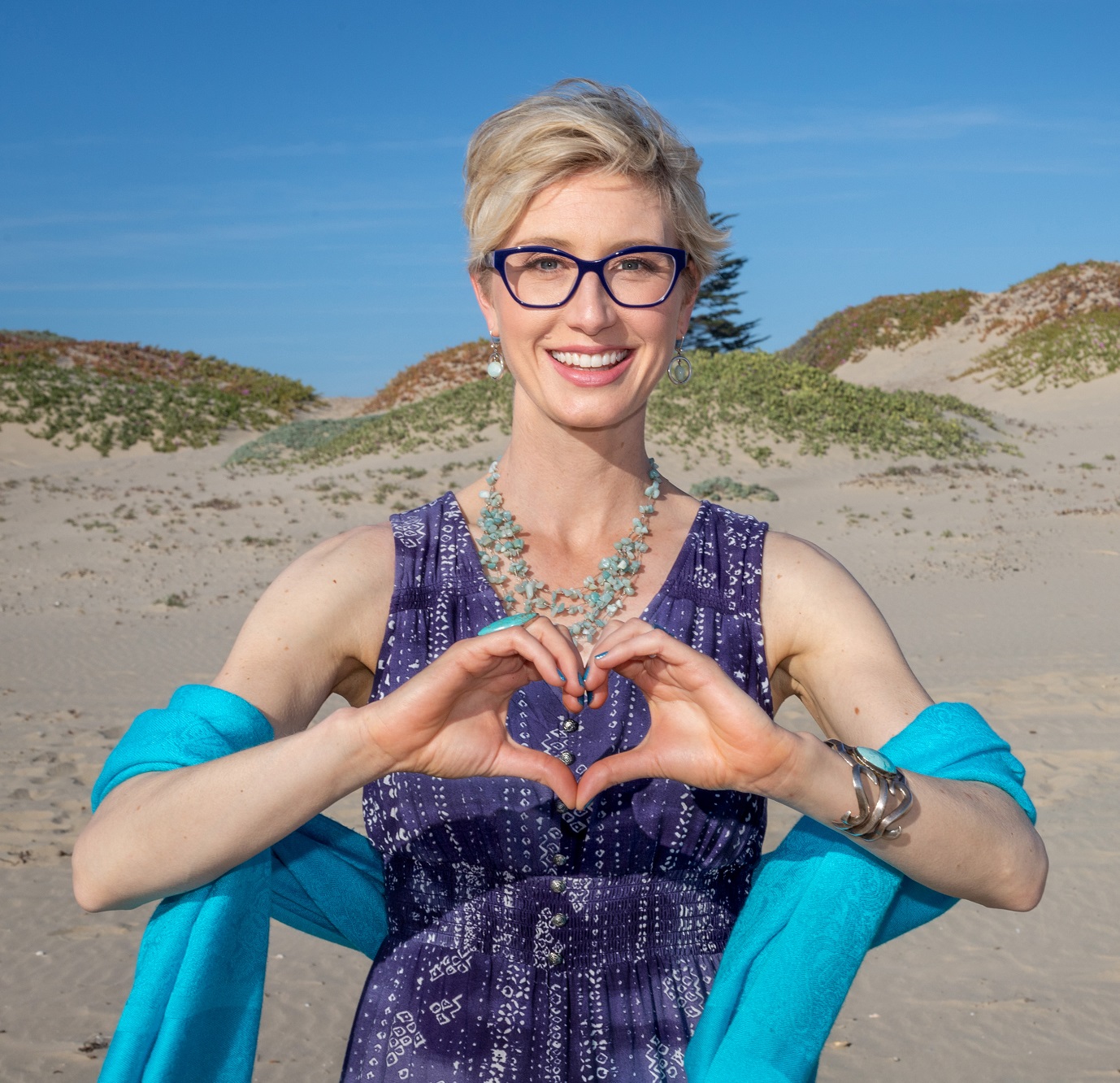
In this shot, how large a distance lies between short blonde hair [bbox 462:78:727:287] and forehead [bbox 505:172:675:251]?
18 millimetres

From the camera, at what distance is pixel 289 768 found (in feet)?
5.51

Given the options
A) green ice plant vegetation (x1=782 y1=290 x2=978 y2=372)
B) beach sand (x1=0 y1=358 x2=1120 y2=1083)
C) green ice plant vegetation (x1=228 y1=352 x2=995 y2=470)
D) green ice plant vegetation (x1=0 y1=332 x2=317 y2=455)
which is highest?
green ice plant vegetation (x1=782 y1=290 x2=978 y2=372)

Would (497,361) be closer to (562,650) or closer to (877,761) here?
(562,650)

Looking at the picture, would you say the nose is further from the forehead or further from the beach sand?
the beach sand

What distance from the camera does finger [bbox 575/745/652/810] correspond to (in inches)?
68.7

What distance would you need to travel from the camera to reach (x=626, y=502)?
2336mm

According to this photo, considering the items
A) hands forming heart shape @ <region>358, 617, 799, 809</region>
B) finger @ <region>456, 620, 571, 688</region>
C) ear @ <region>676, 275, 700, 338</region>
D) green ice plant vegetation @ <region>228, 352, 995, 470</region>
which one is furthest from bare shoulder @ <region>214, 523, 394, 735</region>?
green ice plant vegetation @ <region>228, 352, 995, 470</region>

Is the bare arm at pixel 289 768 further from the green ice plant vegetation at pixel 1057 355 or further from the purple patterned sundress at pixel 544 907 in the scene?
the green ice plant vegetation at pixel 1057 355

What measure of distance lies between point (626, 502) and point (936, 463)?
17.5m

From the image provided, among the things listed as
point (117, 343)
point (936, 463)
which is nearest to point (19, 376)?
point (117, 343)

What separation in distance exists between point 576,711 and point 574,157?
0.97 meters

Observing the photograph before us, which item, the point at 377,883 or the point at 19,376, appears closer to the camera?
the point at 377,883

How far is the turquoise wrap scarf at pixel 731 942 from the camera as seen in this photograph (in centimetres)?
188

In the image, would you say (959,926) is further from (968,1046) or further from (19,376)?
(19,376)
